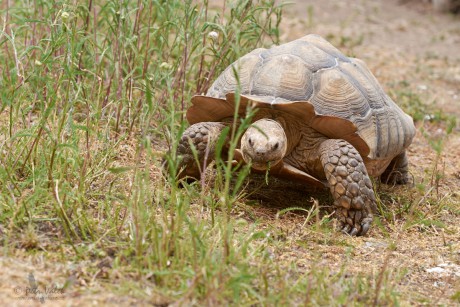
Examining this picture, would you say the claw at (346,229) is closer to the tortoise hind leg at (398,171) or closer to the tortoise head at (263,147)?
the tortoise head at (263,147)

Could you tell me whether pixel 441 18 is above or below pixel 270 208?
above

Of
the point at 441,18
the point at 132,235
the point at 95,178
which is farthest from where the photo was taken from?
the point at 441,18

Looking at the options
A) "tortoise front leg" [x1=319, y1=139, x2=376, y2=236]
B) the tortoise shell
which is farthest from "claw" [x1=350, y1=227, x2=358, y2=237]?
the tortoise shell

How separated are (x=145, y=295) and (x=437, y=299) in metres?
1.10

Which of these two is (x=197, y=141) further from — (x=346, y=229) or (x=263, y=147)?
(x=346, y=229)

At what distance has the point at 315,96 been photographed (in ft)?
11.3

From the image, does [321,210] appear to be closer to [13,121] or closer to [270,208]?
[270,208]

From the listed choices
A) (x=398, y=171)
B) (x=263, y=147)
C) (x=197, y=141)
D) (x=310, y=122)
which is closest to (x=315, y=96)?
(x=310, y=122)

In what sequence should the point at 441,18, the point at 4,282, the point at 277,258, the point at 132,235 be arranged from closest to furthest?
the point at 4,282 < the point at 132,235 < the point at 277,258 < the point at 441,18

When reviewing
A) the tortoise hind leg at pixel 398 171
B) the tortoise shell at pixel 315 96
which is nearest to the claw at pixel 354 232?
the tortoise shell at pixel 315 96

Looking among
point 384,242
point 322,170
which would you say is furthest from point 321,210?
point 384,242

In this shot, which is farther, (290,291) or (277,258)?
(277,258)

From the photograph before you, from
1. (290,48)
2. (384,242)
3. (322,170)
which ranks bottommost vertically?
(384,242)

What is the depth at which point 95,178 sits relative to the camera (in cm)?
312
